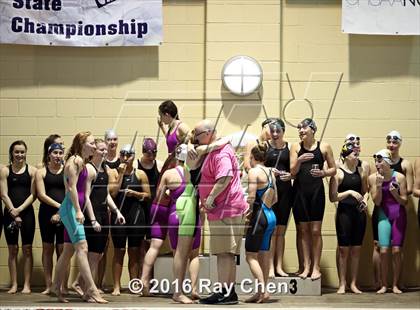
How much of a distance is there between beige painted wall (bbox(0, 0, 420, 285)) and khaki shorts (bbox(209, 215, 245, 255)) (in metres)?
1.89

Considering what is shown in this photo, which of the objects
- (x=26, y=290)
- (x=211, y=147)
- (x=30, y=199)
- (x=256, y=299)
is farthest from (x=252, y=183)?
(x=26, y=290)

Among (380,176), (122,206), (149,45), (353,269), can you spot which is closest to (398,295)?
(353,269)

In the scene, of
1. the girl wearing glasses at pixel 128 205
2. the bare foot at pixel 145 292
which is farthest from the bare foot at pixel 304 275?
the girl wearing glasses at pixel 128 205

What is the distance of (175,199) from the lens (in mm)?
9188

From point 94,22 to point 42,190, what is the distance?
1.87m

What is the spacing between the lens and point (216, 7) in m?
10.2

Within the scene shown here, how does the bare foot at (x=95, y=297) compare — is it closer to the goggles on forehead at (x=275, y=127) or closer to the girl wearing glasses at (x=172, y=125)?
the girl wearing glasses at (x=172, y=125)

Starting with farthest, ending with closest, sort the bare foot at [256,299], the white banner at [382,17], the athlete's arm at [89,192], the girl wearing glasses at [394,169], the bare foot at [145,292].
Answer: the white banner at [382,17], the girl wearing glasses at [394,169], the bare foot at [145,292], the bare foot at [256,299], the athlete's arm at [89,192]

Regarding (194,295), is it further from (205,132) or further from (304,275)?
(205,132)

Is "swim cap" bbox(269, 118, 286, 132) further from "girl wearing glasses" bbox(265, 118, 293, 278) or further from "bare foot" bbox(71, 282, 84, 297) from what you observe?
"bare foot" bbox(71, 282, 84, 297)

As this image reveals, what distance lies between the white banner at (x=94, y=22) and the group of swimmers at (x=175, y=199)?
1039 millimetres

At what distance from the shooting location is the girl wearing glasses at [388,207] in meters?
9.83

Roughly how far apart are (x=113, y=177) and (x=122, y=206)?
0.31 m

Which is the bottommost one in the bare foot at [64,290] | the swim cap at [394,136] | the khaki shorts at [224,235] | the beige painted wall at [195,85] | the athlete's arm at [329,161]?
the bare foot at [64,290]
